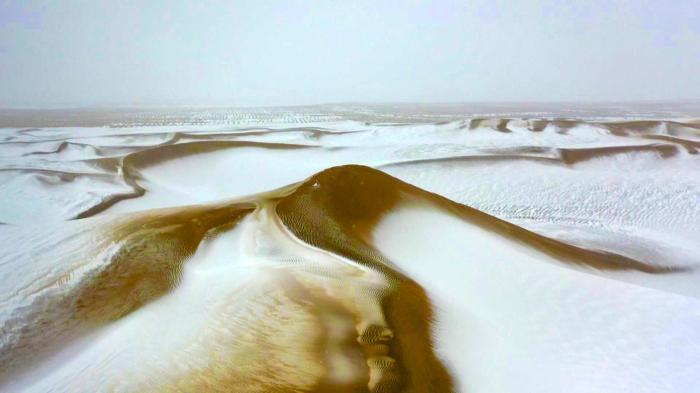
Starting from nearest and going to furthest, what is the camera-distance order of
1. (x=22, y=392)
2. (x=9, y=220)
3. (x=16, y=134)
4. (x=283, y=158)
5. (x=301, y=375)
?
1. (x=301, y=375)
2. (x=22, y=392)
3. (x=9, y=220)
4. (x=283, y=158)
5. (x=16, y=134)

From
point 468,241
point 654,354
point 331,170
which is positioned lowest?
point 654,354

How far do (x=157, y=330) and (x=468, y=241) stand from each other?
9.10 ft

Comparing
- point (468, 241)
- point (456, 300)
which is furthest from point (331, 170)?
point (456, 300)

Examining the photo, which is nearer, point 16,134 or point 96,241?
point 96,241

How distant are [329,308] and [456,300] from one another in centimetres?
98

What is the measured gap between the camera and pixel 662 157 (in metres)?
9.93

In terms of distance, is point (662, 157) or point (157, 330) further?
point (662, 157)

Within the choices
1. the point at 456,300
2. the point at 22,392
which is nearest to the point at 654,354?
the point at 456,300

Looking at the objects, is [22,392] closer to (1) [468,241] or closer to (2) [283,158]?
(1) [468,241]

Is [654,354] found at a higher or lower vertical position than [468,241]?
lower

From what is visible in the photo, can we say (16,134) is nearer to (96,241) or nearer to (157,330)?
(96,241)

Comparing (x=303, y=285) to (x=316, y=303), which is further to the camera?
(x=303, y=285)

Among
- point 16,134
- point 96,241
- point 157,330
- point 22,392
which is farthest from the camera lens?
point 16,134

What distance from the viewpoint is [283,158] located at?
10227mm
